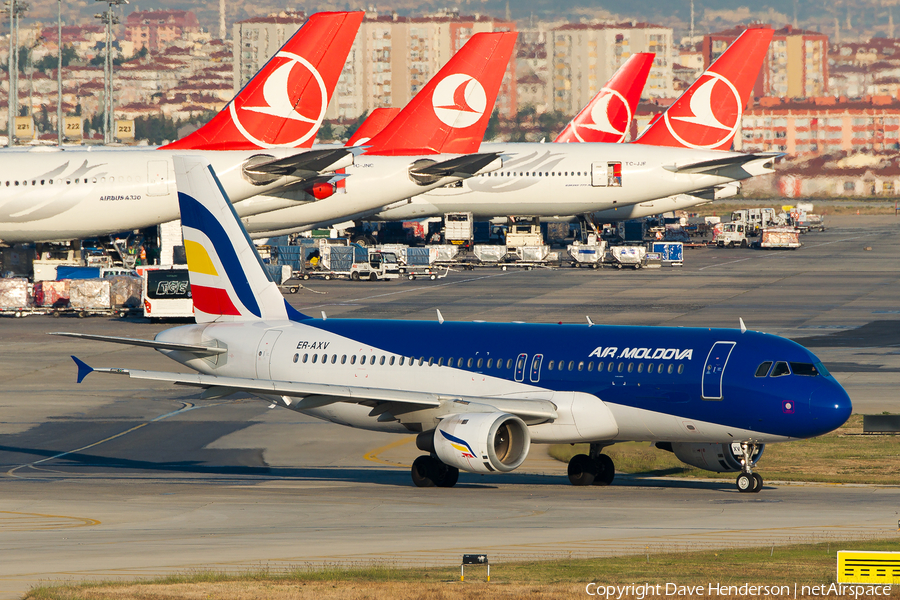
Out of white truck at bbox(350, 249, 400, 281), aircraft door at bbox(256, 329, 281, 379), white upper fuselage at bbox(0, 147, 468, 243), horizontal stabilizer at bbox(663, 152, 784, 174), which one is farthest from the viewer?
horizontal stabilizer at bbox(663, 152, 784, 174)

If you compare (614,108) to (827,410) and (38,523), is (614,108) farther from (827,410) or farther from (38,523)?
(38,523)

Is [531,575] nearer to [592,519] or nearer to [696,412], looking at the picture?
[592,519]

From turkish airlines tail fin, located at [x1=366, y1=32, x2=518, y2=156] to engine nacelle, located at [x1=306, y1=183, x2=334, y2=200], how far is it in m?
6.38

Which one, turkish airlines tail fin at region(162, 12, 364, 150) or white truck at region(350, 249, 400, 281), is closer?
turkish airlines tail fin at region(162, 12, 364, 150)

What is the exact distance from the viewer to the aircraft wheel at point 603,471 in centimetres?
3158

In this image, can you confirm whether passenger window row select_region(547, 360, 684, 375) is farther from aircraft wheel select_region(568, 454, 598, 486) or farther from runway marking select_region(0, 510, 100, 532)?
runway marking select_region(0, 510, 100, 532)

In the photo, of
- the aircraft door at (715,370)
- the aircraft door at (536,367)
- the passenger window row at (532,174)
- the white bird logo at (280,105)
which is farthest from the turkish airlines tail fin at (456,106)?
the aircraft door at (715,370)

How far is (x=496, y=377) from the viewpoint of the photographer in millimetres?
31266

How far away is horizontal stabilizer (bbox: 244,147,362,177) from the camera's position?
71250 millimetres

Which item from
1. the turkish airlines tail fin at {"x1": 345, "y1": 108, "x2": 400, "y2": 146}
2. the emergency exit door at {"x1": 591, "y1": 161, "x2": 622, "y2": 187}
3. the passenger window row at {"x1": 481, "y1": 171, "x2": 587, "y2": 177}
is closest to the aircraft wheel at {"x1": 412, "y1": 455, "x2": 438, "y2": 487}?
the emergency exit door at {"x1": 591, "y1": 161, "x2": 622, "y2": 187}

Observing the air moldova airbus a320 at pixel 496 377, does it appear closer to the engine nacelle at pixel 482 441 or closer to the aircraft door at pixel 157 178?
the engine nacelle at pixel 482 441

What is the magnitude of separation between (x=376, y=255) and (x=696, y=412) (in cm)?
6194

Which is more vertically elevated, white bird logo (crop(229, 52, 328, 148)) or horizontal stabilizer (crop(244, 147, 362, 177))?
white bird logo (crop(229, 52, 328, 148))

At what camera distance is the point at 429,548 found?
22.9 meters
